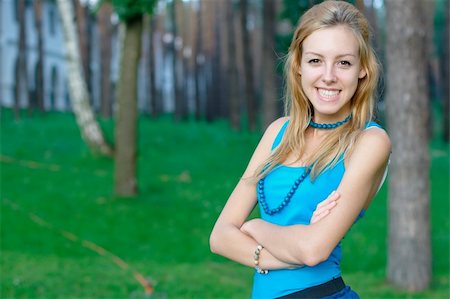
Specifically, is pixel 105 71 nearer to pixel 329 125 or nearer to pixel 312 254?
pixel 329 125

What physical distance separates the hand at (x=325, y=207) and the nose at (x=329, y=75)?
34 centimetres

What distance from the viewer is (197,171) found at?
1483 cm

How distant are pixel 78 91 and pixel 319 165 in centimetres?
1425

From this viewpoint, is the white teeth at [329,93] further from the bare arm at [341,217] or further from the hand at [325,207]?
the hand at [325,207]

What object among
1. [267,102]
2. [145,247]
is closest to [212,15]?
[267,102]

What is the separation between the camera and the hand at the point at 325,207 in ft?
7.06

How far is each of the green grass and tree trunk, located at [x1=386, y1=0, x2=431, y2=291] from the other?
0.42 meters

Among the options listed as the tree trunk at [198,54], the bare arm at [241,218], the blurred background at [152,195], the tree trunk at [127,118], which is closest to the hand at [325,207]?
the bare arm at [241,218]

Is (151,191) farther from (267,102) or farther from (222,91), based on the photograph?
(222,91)

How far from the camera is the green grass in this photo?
28.4ft

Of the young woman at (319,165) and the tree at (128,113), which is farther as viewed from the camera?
the tree at (128,113)

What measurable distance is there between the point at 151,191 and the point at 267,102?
7097 millimetres

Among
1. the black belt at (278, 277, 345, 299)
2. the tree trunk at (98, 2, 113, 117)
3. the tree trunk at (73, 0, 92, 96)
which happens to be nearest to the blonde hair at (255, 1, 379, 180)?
the black belt at (278, 277, 345, 299)

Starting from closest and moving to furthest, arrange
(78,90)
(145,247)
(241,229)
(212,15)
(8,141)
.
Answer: (241,229) < (145,247) < (78,90) < (8,141) < (212,15)
